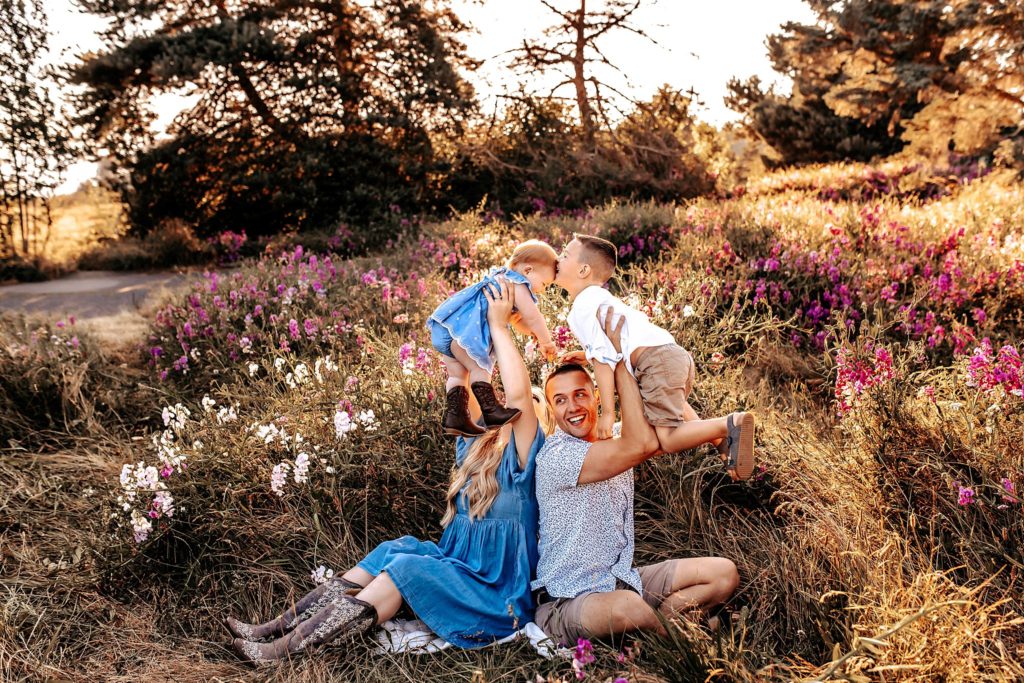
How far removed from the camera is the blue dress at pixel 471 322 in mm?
3125

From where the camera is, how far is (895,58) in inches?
518

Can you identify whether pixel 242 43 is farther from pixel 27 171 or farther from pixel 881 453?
pixel 881 453

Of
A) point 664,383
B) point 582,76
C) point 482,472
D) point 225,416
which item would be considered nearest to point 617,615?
point 482,472

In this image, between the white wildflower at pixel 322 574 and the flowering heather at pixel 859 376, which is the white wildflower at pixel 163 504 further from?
the flowering heather at pixel 859 376

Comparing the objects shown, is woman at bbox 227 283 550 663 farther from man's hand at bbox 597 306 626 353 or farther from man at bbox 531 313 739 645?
man's hand at bbox 597 306 626 353

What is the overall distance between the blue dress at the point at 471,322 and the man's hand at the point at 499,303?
1.2 inches

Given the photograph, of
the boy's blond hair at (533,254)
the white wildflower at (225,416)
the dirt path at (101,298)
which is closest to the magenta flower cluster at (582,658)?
the boy's blond hair at (533,254)

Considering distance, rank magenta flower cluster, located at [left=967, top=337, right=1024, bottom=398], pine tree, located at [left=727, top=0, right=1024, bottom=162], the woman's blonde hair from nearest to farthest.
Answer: the woman's blonde hair < magenta flower cluster, located at [left=967, top=337, right=1024, bottom=398] < pine tree, located at [left=727, top=0, right=1024, bottom=162]

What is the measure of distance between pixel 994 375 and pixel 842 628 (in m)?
1.57

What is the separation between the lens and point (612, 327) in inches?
114

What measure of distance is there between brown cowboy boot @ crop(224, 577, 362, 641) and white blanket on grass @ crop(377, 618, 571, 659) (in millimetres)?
220

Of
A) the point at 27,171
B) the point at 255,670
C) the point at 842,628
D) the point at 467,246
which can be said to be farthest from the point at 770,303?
the point at 27,171

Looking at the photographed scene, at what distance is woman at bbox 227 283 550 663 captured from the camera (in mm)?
2828

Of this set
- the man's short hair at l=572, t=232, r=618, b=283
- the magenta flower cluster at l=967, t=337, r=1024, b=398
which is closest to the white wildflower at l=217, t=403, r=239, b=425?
the man's short hair at l=572, t=232, r=618, b=283
